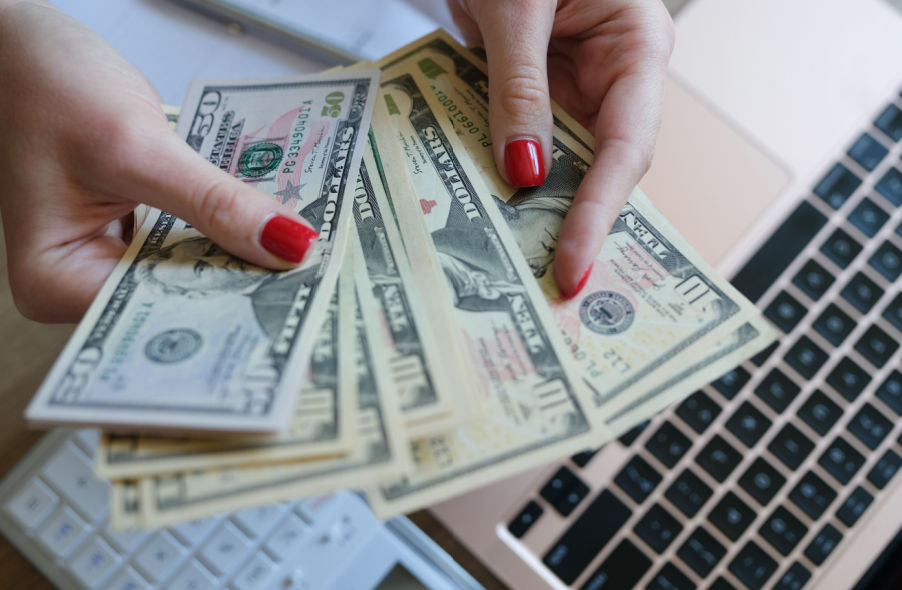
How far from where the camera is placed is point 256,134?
0.59 meters

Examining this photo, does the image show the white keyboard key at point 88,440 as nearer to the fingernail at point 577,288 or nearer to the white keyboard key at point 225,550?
the white keyboard key at point 225,550

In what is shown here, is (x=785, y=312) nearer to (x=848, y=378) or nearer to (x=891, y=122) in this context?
(x=848, y=378)

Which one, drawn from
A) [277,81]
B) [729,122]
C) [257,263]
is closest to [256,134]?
[277,81]

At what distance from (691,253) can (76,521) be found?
0.61 meters

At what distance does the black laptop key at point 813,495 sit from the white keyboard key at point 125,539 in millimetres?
634

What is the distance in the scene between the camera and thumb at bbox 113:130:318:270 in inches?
18.1

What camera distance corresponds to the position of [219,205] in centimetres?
46

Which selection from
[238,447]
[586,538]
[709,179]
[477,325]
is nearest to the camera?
[238,447]

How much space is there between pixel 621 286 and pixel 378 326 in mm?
224

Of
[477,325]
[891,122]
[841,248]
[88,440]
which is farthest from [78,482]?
[891,122]

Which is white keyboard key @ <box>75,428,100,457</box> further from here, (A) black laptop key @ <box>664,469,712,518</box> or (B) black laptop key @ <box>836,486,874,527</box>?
(B) black laptop key @ <box>836,486,874,527</box>

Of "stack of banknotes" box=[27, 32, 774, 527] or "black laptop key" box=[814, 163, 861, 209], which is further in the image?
"black laptop key" box=[814, 163, 861, 209]

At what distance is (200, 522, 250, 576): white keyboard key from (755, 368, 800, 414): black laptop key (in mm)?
542

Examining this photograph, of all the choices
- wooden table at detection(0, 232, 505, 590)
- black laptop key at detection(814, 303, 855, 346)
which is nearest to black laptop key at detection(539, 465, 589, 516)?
wooden table at detection(0, 232, 505, 590)
